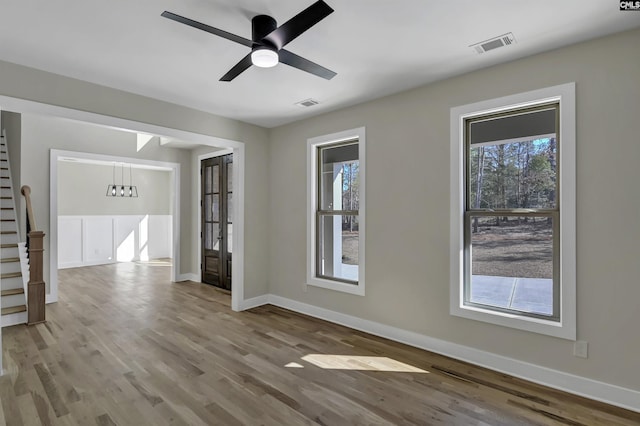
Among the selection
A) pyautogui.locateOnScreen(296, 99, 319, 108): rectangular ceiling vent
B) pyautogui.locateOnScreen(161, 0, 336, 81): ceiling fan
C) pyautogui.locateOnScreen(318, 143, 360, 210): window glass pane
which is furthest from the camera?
pyautogui.locateOnScreen(318, 143, 360, 210): window glass pane

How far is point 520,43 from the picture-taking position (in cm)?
255

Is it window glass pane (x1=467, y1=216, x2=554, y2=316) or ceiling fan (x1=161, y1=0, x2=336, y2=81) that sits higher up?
ceiling fan (x1=161, y1=0, x2=336, y2=81)

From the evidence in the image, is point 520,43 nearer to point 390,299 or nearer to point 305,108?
point 305,108

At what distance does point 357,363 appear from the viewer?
10.1 feet

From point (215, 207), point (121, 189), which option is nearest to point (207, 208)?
point (215, 207)

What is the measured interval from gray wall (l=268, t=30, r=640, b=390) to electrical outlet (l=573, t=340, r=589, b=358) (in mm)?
31

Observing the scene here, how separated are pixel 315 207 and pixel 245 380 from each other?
8.03 feet

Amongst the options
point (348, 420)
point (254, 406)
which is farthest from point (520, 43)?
point (254, 406)

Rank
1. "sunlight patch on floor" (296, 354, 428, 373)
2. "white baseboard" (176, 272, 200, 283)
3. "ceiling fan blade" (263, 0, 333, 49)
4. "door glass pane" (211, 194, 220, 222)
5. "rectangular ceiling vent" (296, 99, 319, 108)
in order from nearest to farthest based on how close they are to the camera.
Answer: "ceiling fan blade" (263, 0, 333, 49) < "sunlight patch on floor" (296, 354, 428, 373) < "rectangular ceiling vent" (296, 99, 319, 108) < "door glass pane" (211, 194, 220, 222) < "white baseboard" (176, 272, 200, 283)

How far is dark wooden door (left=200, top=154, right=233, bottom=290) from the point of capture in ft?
19.6

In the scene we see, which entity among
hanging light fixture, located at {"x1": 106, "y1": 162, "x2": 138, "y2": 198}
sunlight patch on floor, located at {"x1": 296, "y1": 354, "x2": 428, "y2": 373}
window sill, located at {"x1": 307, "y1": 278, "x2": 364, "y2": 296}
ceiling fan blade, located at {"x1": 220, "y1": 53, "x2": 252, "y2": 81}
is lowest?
sunlight patch on floor, located at {"x1": 296, "y1": 354, "x2": 428, "y2": 373}

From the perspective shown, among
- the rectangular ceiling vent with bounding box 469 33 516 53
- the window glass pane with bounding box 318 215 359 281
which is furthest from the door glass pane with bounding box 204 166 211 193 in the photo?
the rectangular ceiling vent with bounding box 469 33 516 53

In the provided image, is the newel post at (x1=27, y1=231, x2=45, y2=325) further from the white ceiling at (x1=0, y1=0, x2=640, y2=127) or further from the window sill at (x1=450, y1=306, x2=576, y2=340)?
the window sill at (x1=450, y1=306, x2=576, y2=340)

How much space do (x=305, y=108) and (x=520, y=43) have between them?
2.38m
